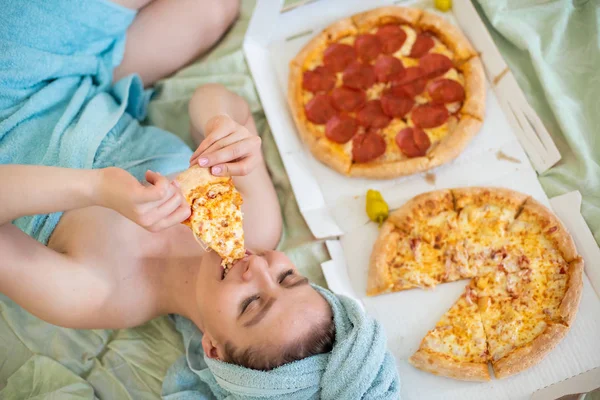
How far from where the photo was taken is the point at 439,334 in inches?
74.9

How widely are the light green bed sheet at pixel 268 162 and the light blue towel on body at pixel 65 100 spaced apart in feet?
1.14

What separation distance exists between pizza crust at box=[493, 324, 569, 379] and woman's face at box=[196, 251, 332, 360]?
0.68 m

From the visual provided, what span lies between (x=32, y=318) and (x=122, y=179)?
997 mm

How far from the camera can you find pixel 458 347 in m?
1.87

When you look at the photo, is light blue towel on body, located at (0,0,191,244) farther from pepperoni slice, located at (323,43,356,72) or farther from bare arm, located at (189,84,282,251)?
pepperoni slice, located at (323,43,356,72)

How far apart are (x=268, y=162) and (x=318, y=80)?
0.42 meters

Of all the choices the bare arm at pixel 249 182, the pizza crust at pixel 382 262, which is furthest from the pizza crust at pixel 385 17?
the pizza crust at pixel 382 262

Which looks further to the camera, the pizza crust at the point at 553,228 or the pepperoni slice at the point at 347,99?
the pepperoni slice at the point at 347,99

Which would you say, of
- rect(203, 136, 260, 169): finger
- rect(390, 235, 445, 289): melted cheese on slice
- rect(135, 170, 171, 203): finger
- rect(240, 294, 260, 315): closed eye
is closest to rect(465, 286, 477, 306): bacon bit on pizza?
rect(390, 235, 445, 289): melted cheese on slice

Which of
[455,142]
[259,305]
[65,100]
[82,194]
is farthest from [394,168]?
[65,100]

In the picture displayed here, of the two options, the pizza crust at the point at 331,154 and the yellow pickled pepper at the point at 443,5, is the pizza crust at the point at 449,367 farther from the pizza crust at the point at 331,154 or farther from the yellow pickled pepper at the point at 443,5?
the yellow pickled pepper at the point at 443,5

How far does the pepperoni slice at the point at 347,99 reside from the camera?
2309mm

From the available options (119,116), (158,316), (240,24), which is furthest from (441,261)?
(240,24)

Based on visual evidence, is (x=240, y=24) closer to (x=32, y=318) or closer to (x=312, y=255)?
(x=312, y=255)
